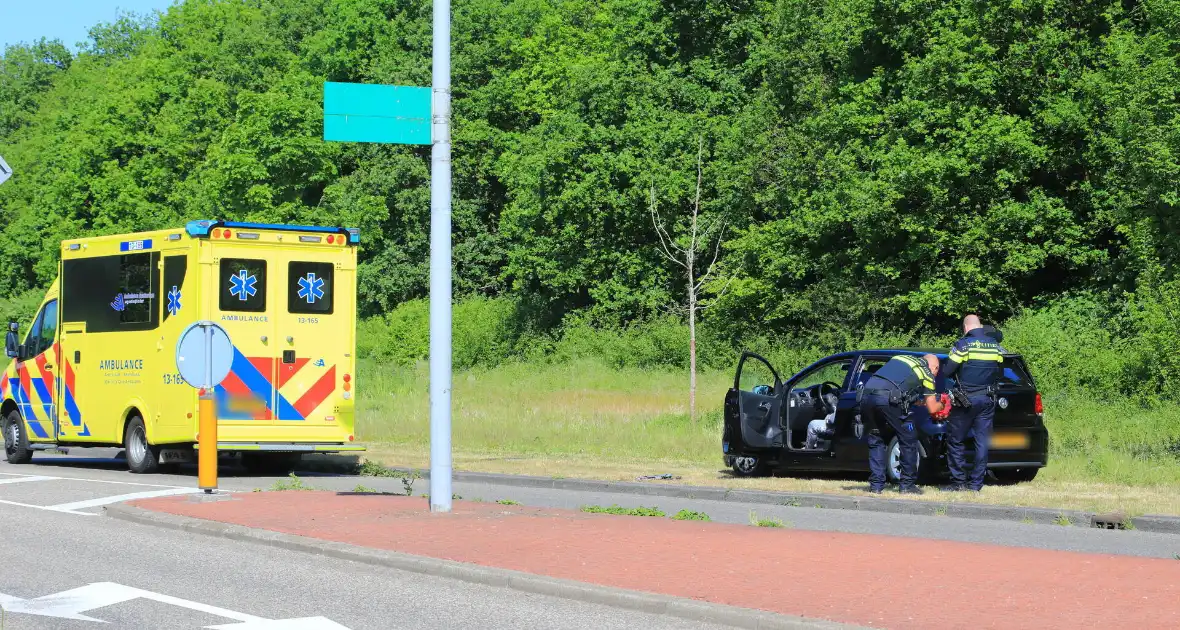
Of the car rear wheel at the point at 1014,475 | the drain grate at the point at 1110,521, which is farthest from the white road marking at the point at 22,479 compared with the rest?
the drain grate at the point at 1110,521

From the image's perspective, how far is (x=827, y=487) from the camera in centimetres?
1653

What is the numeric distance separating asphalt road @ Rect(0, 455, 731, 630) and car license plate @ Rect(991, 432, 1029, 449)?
8309 millimetres

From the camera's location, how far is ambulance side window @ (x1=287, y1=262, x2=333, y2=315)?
19234mm

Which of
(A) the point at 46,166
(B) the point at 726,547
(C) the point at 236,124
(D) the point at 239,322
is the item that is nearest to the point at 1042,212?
(D) the point at 239,322

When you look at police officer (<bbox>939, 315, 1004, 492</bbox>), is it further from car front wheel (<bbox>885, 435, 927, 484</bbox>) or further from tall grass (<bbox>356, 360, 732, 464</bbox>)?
tall grass (<bbox>356, 360, 732, 464</bbox>)

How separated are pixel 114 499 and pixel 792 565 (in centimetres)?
897

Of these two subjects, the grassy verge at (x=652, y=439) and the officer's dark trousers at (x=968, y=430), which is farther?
the grassy verge at (x=652, y=439)

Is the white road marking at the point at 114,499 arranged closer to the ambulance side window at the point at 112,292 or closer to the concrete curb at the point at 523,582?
the concrete curb at the point at 523,582

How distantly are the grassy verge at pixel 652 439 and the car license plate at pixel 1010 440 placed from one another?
480 millimetres

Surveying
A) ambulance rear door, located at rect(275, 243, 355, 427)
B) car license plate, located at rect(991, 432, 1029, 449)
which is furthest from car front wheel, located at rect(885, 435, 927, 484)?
ambulance rear door, located at rect(275, 243, 355, 427)

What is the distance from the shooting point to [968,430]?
15680mm

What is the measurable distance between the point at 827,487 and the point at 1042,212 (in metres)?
21.1

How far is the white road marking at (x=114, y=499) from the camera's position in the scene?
49.2ft

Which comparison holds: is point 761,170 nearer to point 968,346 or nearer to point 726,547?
point 968,346
